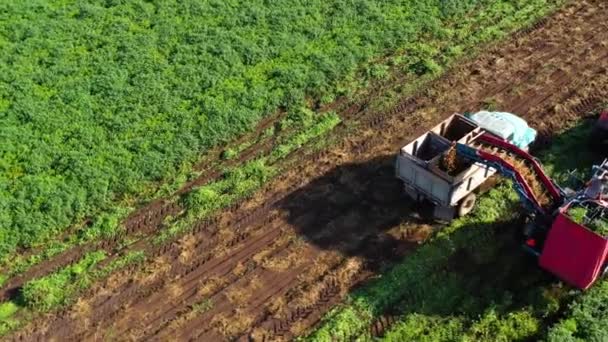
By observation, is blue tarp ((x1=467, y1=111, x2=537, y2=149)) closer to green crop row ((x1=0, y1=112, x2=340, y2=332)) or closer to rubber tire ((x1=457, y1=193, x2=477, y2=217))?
rubber tire ((x1=457, y1=193, x2=477, y2=217))

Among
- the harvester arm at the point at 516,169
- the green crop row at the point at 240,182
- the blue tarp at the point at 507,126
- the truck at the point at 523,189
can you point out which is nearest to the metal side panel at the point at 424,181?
the truck at the point at 523,189

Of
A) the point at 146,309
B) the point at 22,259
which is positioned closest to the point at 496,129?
the point at 146,309

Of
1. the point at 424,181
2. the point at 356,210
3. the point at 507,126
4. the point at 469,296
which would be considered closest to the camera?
the point at 469,296

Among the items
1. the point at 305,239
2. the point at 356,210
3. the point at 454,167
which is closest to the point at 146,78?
the point at 305,239

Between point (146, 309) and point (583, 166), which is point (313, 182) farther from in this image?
point (583, 166)

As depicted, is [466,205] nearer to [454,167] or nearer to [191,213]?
[454,167]

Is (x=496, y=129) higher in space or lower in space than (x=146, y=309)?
higher
